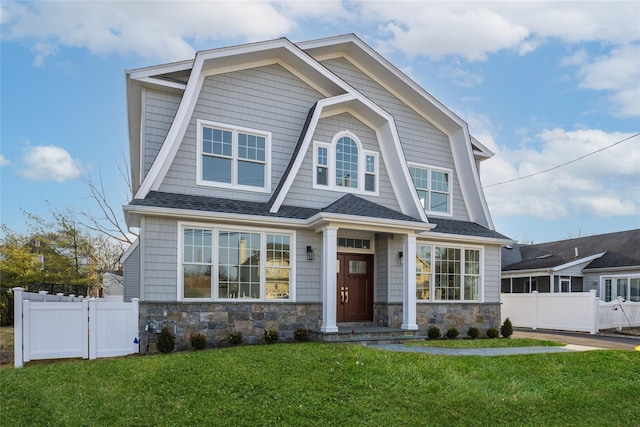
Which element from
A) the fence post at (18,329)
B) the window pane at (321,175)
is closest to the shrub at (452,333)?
the window pane at (321,175)

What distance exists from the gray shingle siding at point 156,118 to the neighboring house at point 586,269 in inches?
701

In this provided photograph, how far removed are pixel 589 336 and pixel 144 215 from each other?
45.3 ft

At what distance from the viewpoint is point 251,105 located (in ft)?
38.6

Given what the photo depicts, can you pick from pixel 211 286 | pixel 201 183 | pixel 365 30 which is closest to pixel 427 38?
pixel 365 30

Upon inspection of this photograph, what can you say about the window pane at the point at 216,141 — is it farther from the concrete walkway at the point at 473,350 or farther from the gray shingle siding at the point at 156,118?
the concrete walkway at the point at 473,350

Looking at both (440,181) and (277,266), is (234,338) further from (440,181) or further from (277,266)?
(440,181)

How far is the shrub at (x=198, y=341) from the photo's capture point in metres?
9.79

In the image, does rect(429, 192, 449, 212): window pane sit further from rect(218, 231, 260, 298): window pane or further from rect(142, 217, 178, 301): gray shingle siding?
rect(142, 217, 178, 301): gray shingle siding

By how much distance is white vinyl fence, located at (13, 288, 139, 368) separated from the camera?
862 centimetres

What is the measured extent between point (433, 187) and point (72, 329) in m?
10.2

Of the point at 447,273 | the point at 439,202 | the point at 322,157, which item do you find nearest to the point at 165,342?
the point at 322,157

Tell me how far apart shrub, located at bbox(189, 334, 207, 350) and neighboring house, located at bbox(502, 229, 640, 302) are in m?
17.0

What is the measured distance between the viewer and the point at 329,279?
36.2ft

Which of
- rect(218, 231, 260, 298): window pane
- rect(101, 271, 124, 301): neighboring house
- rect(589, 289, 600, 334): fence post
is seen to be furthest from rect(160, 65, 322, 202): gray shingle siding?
rect(101, 271, 124, 301): neighboring house
